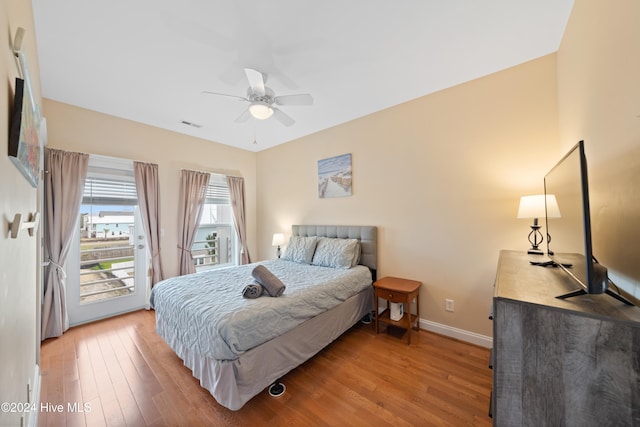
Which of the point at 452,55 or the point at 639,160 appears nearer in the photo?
the point at 639,160

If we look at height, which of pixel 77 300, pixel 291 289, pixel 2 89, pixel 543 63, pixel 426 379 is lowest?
pixel 426 379

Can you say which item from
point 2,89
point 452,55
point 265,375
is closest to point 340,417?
point 265,375

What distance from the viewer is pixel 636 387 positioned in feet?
2.18

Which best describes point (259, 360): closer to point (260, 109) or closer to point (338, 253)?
point (338, 253)

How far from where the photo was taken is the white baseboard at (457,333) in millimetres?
2355

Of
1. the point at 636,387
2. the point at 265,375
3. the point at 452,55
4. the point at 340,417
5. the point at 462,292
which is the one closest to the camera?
the point at 636,387

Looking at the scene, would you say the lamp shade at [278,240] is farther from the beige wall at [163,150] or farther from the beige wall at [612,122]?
the beige wall at [612,122]

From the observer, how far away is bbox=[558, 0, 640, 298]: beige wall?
0.91m

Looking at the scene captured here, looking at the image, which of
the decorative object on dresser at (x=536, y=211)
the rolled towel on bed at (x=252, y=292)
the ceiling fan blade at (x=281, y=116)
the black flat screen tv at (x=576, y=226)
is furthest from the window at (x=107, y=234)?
the decorative object on dresser at (x=536, y=211)

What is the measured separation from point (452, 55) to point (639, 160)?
1.72 meters

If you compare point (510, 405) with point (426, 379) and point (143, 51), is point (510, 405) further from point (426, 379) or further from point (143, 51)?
point (143, 51)

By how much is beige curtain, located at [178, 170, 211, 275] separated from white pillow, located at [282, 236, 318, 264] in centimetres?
159

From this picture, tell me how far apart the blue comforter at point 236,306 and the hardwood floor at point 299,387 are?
1.28ft

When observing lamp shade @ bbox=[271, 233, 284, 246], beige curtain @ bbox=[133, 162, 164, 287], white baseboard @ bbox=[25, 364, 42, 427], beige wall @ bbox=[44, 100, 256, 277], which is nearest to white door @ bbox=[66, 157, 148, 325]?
beige curtain @ bbox=[133, 162, 164, 287]
